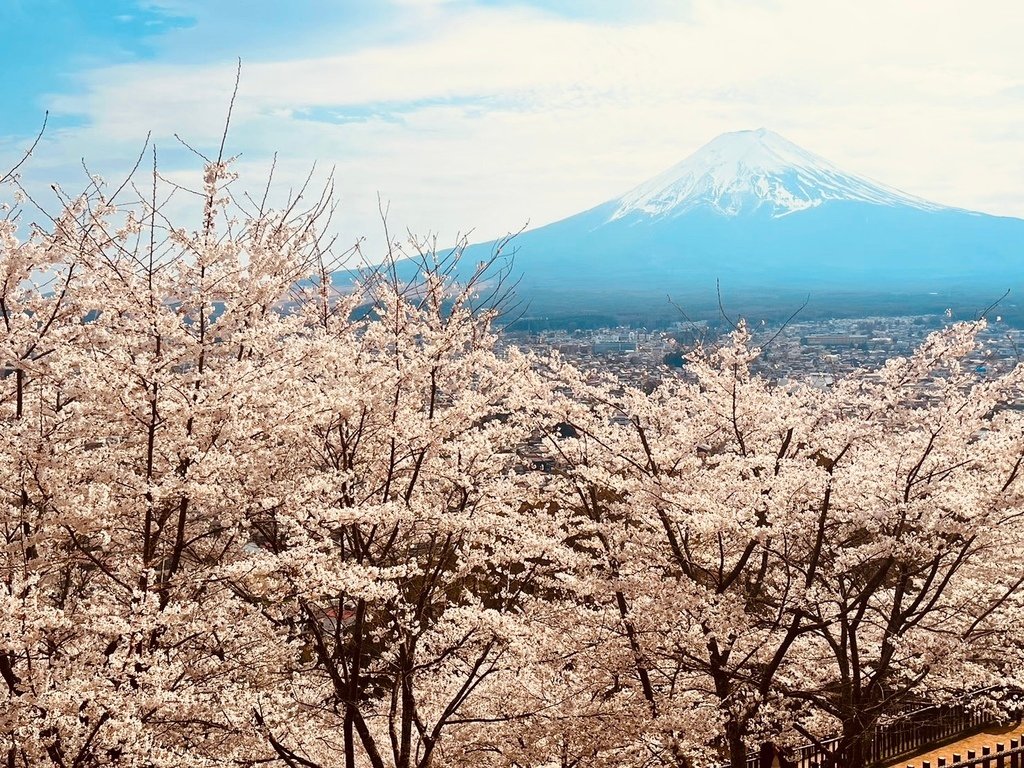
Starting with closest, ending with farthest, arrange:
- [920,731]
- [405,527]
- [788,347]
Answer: [405,527] < [920,731] < [788,347]

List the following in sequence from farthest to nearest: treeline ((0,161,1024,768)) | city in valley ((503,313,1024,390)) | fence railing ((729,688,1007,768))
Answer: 1. fence railing ((729,688,1007,768))
2. city in valley ((503,313,1024,390))
3. treeline ((0,161,1024,768))

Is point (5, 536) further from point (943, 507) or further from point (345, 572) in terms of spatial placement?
point (943, 507)

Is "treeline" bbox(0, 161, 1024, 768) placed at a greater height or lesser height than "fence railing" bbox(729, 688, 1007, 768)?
greater

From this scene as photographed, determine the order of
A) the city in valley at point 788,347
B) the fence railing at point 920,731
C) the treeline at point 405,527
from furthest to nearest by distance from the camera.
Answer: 1. the fence railing at point 920,731
2. the city in valley at point 788,347
3. the treeline at point 405,527

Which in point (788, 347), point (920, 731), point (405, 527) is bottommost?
point (920, 731)

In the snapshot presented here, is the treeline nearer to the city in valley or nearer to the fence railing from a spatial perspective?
the city in valley

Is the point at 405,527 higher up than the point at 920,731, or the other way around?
the point at 405,527

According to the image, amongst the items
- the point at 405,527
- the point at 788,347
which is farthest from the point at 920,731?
the point at 788,347

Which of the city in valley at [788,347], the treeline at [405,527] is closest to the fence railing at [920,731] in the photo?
the treeline at [405,527]

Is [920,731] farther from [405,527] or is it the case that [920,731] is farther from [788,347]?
[788,347]

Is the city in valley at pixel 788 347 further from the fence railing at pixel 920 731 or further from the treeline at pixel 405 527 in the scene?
the fence railing at pixel 920 731

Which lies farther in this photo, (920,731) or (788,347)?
(788,347)

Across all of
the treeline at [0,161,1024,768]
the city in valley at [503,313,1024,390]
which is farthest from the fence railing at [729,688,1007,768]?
the city in valley at [503,313,1024,390]

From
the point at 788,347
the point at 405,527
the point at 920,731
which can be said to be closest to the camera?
the point at 405,527
